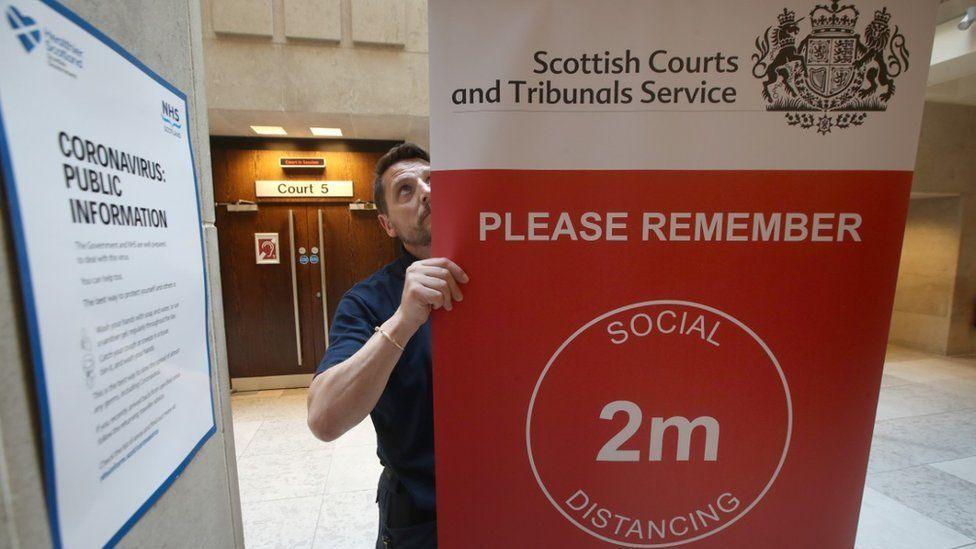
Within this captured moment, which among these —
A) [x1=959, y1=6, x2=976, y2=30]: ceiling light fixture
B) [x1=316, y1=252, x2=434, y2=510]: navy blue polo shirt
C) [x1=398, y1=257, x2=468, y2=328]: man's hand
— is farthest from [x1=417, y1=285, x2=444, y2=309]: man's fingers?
[x1=959, y1=6, x2=976, y2=30]: ceiling light fixture

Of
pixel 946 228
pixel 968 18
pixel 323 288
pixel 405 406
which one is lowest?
pixel 323 288

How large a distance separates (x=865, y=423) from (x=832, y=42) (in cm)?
72

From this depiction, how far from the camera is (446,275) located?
77cm

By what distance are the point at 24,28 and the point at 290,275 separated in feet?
15.4

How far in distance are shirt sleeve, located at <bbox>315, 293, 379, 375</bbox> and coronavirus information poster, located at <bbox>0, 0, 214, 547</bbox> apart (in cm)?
32

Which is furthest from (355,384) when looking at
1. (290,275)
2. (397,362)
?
(290,275)

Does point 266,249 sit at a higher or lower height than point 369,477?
higher

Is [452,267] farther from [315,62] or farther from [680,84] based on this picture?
[315,62]

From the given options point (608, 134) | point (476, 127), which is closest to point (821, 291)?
point (608, 134)

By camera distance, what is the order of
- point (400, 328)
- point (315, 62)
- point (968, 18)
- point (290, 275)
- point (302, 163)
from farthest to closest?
point (290, 275), point (302, 163), point (315, 62), point (968, 18), point (400, 328)

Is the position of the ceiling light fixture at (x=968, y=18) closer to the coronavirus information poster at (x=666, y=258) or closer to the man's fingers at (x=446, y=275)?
the coronavirus information poster at (x=666, y=258)

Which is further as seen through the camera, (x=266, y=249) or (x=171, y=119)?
(x=266, y=249)

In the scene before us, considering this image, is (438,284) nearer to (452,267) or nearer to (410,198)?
(452,267)

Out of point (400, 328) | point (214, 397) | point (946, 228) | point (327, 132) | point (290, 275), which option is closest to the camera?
point (400, 328)
